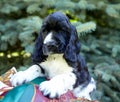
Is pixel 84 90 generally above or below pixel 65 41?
below

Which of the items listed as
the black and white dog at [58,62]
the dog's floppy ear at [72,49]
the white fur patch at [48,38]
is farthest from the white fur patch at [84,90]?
the white fur patch at [48,38]

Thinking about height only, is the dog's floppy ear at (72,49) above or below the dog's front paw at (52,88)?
above

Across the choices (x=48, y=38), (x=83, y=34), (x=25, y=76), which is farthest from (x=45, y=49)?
(x=83, y=34)

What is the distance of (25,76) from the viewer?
144 centimetres

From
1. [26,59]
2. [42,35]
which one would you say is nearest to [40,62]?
[42,35]

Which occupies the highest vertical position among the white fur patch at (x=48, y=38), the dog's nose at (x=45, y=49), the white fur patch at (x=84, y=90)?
the white fur patch at (x=48, y=38)

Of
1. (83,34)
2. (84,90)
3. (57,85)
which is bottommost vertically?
(83,34)

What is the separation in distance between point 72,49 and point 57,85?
142mm

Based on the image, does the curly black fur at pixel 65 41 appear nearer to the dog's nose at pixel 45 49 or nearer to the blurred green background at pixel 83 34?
the dog's nose at pixel 45 49

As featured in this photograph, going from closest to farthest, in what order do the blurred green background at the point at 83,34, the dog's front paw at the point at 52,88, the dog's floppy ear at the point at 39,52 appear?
the dog's front paw at the point at 52,88, the dog's floppy ear at the point at 39,52, the blurred green background at the point at 83,34

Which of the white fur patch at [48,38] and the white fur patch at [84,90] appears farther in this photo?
the white fur patch at [84,90]

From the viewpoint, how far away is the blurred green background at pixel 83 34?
276 cm

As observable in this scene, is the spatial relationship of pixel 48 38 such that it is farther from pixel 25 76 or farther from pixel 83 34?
pixel 83 34

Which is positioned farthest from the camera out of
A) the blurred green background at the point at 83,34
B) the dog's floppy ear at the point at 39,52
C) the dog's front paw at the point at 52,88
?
the blurred green background at the point at 83,34
